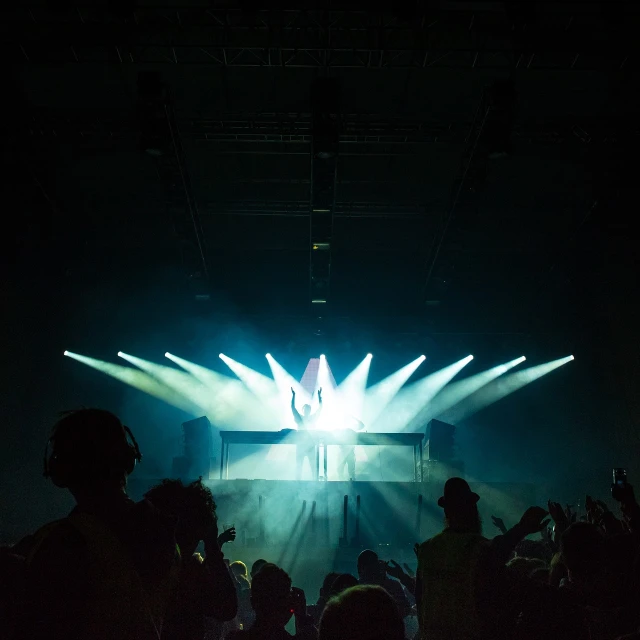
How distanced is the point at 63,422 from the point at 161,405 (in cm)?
1433

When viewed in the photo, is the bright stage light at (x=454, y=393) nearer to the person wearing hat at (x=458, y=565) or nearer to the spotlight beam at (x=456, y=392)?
the spotlight beam at (x=456, y=392)

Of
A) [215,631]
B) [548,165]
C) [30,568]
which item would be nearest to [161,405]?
[548,165]

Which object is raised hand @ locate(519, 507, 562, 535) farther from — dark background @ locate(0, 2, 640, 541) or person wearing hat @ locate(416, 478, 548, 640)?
dark background @ locate(0, 2, 640, 541)

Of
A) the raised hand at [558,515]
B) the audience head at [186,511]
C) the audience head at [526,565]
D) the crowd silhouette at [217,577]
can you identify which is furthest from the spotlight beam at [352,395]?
the audience head at [186,511]

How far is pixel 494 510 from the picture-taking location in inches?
453

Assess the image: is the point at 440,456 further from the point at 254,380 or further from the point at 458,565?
the point at 458,565

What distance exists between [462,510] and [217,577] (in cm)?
117

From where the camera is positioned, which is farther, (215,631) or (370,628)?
(215,631)

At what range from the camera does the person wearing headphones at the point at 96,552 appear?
150 cm

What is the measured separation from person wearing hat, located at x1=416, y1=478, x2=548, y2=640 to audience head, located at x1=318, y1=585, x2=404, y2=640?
145 centimetres

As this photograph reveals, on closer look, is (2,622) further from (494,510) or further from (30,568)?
(494,510)

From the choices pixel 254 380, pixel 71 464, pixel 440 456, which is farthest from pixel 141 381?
pixel 71 464

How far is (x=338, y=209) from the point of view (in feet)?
41.5

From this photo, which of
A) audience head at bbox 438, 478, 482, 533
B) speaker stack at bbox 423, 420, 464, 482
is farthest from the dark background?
audience head at bbox 438, 478, 482, 533
